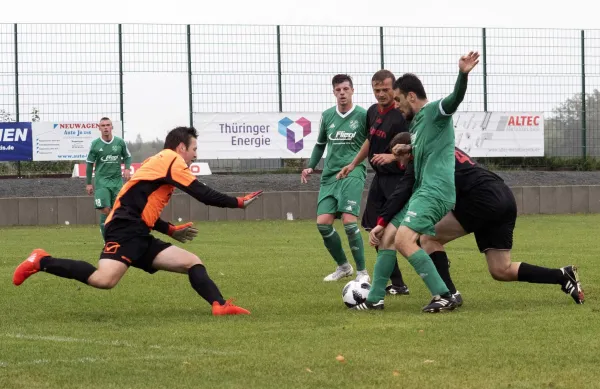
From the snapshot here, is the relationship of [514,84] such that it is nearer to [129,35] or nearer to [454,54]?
[454,54]

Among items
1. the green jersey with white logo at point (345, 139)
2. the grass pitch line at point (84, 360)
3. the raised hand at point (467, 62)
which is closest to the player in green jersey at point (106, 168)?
the green jersey with white logo at point (345, 139)

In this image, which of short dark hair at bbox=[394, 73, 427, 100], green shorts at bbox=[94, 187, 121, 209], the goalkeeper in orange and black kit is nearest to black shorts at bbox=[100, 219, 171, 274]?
the goalkeeper in orange and black kit

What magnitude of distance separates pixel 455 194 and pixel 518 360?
254cm

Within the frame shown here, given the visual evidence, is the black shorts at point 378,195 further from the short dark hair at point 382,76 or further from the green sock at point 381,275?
the green sock at point 381,275

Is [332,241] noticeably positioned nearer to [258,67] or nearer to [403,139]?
[403,139]

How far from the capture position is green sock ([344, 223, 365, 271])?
448 inches

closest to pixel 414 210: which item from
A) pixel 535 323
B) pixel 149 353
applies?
pixel 535 323

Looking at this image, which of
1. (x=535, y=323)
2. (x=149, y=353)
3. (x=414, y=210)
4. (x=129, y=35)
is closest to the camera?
(x=149, y=353)

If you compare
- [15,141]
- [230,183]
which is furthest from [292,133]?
[15,141]

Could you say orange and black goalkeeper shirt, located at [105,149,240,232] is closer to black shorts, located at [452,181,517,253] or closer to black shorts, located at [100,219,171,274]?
black shorts, located at [100,219,171,274]

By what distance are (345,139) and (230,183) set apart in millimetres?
16748

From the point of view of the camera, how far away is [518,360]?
6230 mm

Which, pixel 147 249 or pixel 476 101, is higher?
pixel 476 101

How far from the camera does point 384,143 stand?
10.6m
